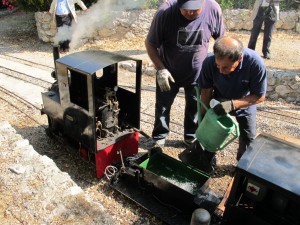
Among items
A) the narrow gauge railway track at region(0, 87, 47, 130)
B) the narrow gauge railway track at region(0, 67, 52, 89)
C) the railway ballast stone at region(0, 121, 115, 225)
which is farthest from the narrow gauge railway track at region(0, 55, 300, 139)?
the railway ballast stone at region(0, 121, 115, 225)

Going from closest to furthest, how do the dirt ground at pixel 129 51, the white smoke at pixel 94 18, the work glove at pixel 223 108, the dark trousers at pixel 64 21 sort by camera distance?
the work glove at pixel 223 108, the dirt ground at pixel 129 51, the dark trousers at pixel 64 21, the white smoke at pixel 94 18

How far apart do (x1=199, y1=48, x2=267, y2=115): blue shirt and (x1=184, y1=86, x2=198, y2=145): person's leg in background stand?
0.63 metres

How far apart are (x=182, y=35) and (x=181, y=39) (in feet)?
0.18

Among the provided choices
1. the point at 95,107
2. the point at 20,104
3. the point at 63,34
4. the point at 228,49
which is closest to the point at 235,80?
the point at 228,49

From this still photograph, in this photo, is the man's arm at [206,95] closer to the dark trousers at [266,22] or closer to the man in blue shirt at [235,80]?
the man in blue shirt at [235,80]

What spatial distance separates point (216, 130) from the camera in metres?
3.08

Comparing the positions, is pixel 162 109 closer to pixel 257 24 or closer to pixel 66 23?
pixel 257 24

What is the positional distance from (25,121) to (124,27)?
5740mm

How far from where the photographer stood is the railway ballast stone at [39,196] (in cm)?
299

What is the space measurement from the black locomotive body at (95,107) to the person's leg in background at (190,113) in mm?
777

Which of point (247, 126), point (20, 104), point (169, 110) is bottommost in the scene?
point (20, 104)

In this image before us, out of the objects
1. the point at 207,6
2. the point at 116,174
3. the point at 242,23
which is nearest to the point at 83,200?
the point at 116,174

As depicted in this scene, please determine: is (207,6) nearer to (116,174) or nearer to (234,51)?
(234,51)

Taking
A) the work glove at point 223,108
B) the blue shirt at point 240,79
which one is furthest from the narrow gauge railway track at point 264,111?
the work glove at point 223,108
